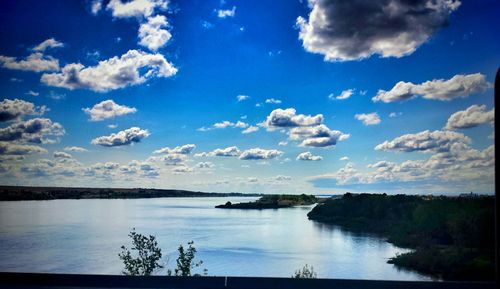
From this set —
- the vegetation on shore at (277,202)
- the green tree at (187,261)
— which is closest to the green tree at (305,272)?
the vegetation on shore at (277,202)

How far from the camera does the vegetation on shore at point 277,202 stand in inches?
232

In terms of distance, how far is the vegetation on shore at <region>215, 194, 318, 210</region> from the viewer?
589 cm

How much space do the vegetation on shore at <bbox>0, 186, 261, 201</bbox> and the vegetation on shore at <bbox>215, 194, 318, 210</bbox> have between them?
0.82m

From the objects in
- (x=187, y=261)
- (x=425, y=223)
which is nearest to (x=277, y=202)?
Answer: (x=187, y=261)

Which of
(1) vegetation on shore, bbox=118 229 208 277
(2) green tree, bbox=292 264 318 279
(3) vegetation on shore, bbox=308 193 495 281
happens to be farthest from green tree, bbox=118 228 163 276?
(3) vegetation on shore, bbox=308 193 495 281

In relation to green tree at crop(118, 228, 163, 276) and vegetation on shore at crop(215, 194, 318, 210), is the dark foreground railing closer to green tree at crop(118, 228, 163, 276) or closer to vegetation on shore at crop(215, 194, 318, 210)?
green tree at crop(118, 228, 163, 276)

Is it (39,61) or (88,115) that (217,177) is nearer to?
(88,115)

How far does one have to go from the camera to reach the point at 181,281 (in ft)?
9.68

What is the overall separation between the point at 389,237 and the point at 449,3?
366cm

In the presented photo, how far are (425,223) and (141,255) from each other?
3.84m

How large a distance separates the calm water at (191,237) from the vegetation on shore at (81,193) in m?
0.12

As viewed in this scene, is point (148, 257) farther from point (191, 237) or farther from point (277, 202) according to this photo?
point (191, 237)

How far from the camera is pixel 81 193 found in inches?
201

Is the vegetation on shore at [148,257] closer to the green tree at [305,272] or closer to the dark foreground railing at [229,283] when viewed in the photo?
the green tree at [305,272]
